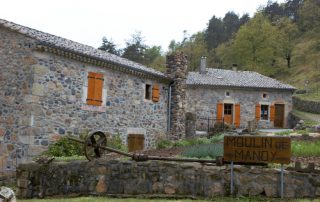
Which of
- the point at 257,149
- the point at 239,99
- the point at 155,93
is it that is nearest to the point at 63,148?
the point at 155,93

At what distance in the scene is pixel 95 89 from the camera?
48.8ft

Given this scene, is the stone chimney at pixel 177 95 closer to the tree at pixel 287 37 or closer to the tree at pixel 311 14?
the tree at pixel 287 37

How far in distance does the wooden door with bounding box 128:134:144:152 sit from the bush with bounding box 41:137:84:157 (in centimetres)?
326

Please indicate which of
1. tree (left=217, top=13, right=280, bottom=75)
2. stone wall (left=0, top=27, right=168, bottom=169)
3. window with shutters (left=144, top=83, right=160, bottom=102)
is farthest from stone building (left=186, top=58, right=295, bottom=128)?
stone wall (left=0, top=27, right=168, bottom=169)

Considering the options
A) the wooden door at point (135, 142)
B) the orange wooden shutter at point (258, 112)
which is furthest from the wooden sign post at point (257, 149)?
the orange wooden shutter at point (258, 112)

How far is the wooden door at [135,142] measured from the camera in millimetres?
16822

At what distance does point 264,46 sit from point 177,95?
24.2m

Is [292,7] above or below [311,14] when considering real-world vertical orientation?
above

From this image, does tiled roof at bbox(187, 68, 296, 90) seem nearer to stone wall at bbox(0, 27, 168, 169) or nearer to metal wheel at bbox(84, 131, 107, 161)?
stone wall at bbox(0, 27, 168, 169)

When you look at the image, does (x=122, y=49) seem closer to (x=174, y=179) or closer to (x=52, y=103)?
(x=52, y=103)

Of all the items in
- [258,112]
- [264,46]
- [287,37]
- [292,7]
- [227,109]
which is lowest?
[258,112]

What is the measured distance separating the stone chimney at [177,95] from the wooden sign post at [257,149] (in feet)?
41.3

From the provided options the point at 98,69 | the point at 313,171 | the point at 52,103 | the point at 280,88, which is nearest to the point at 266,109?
the point at 280,88

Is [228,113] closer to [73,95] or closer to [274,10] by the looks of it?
[73,95]
